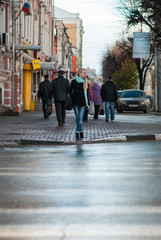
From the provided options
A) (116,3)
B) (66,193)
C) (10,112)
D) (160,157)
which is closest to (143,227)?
(66,193)

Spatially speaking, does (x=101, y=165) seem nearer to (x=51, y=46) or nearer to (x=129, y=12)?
(x=129, y=12)

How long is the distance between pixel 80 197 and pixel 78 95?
8670 mm

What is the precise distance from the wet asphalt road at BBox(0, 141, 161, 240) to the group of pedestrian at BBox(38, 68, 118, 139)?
412cm

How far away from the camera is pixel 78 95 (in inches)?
586

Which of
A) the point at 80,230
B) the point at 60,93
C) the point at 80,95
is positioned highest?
the point at 60,93

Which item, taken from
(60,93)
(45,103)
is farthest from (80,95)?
(45,103)

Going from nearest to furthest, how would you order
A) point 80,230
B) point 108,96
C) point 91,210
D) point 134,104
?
point 80,230 → point 91,210 → point 108,96 → point 134,104

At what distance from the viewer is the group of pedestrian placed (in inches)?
588

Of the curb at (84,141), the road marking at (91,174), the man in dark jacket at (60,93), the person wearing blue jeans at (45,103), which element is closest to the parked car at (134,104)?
the person wearing blue jeans at (45,103)

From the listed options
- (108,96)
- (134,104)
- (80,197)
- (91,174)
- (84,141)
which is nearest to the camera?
(80,197)

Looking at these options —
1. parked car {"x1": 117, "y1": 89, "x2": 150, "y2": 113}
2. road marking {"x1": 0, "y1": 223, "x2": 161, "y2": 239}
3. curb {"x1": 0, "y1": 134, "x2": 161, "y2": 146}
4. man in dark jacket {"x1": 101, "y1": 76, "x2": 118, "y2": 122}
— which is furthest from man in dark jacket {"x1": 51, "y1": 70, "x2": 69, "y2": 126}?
parked car {"x1": 117, "y1": 89, "x2": 150, "y2": 113}

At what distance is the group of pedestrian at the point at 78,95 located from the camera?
1493 centimetres

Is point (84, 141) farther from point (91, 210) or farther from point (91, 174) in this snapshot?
point (91, 210)

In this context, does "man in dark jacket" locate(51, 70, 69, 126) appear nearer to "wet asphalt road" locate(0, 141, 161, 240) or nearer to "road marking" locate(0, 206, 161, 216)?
"wet asphalt road" locate(0, 141, 161, 240)
